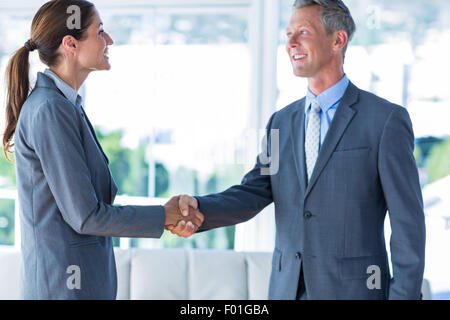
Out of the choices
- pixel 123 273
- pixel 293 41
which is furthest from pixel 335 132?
pixel 123 273

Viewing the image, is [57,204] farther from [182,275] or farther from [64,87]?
[182,275]

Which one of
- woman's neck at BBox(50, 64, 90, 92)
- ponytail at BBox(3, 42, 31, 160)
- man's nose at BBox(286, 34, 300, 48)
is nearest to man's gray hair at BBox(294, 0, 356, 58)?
man's nose at BBox(286, 34, 300, 48)

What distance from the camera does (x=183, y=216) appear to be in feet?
6.93

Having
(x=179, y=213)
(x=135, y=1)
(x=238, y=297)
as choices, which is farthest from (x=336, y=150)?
(x=135, y=1)

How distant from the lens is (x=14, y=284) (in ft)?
9.12

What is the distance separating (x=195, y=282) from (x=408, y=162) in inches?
54.9

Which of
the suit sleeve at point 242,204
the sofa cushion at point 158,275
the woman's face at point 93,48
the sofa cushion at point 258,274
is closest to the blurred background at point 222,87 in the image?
the sofa cushion at point 258,274

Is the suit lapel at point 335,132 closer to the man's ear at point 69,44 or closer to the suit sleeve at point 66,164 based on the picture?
the suit sleeve at point 66,164

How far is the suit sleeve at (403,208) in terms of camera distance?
1.68 m

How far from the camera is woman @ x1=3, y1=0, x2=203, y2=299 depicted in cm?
163

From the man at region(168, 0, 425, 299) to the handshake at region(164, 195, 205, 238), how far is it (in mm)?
356

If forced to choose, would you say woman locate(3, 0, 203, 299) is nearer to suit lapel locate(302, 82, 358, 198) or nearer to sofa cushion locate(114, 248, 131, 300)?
suit lapel locate(302, 82, 358, 198)

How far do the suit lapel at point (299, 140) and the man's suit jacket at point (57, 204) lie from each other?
606mm

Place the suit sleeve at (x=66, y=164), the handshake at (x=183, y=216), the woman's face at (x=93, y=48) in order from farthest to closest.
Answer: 1. the handshake at (x=183, y=216)
2. the woman's face at (x=93, y=48)
3. the suit sleeve at (x=66, y=164)
